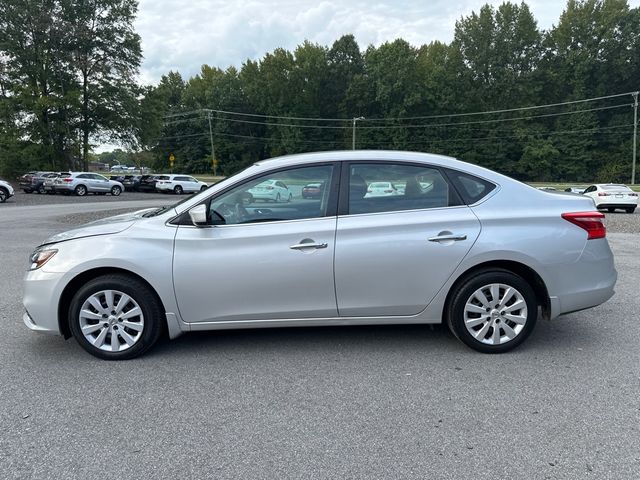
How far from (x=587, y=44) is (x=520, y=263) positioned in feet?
243

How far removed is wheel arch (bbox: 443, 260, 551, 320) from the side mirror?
84.0 inches

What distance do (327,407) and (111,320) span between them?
1.97m

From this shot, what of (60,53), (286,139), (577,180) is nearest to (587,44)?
(577,180)

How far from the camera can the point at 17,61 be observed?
39.7m

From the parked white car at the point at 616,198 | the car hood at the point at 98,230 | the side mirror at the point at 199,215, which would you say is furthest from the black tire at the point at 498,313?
the parked white car at the point at 616,198

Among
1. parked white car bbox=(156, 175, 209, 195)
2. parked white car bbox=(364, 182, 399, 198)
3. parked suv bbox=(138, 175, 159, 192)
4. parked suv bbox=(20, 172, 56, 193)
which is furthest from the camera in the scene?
parked suv bbox=(138, 175, 159, 192)

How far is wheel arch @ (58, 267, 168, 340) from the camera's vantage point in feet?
12.9

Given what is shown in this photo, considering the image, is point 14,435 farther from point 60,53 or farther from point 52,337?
point 60,53

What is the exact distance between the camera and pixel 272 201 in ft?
13.5

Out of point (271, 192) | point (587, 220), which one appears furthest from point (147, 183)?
point (587, 220)

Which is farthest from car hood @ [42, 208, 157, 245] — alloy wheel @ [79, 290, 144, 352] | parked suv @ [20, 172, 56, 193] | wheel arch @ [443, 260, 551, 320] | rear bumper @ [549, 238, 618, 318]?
parked suv @ [20, 172, 56, 193]

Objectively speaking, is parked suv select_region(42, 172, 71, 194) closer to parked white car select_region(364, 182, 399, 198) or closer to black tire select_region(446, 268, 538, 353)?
parked white car select_region(364, 182, 399, 198)

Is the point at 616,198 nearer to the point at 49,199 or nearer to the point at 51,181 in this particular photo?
the point at 49,199

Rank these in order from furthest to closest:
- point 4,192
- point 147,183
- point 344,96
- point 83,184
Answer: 1. point 344,96
2. point 147,183
3. point 83,184
4. point 4,192
